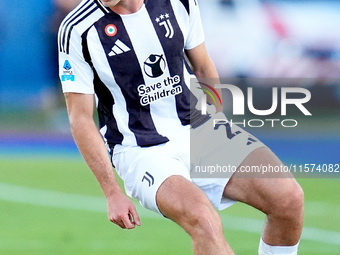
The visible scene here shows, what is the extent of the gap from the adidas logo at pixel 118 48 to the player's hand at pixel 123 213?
35.0 inches

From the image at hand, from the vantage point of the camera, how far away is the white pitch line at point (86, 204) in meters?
8.62

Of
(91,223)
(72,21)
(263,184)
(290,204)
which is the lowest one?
(91,223)

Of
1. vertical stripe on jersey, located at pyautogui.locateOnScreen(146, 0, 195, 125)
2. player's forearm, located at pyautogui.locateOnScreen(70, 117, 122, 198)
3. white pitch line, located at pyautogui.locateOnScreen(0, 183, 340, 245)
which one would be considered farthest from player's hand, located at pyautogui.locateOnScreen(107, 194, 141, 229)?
white pitch line, located at pyautogui.locateOnScreen(0, 183, 340, 245)

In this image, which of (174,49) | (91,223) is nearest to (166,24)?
(174,49)

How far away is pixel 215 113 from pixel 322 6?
7820 millimetres

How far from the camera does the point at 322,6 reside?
1333cm

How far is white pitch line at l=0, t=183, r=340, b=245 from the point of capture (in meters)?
8.62

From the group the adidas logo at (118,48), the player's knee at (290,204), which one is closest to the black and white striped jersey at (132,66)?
the adidas logo at (118,48)

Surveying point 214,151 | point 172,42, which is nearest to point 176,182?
point 214,151

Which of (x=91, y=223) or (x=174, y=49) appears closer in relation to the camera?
(x=174, y=49)

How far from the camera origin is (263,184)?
5398 mm

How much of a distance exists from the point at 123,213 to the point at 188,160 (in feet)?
2.10

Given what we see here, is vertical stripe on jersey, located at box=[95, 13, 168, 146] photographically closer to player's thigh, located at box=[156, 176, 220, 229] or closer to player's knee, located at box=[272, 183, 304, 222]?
player's thigh, located at box=[156, 176, 220, 229]

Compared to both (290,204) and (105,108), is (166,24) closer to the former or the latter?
(105,108)
